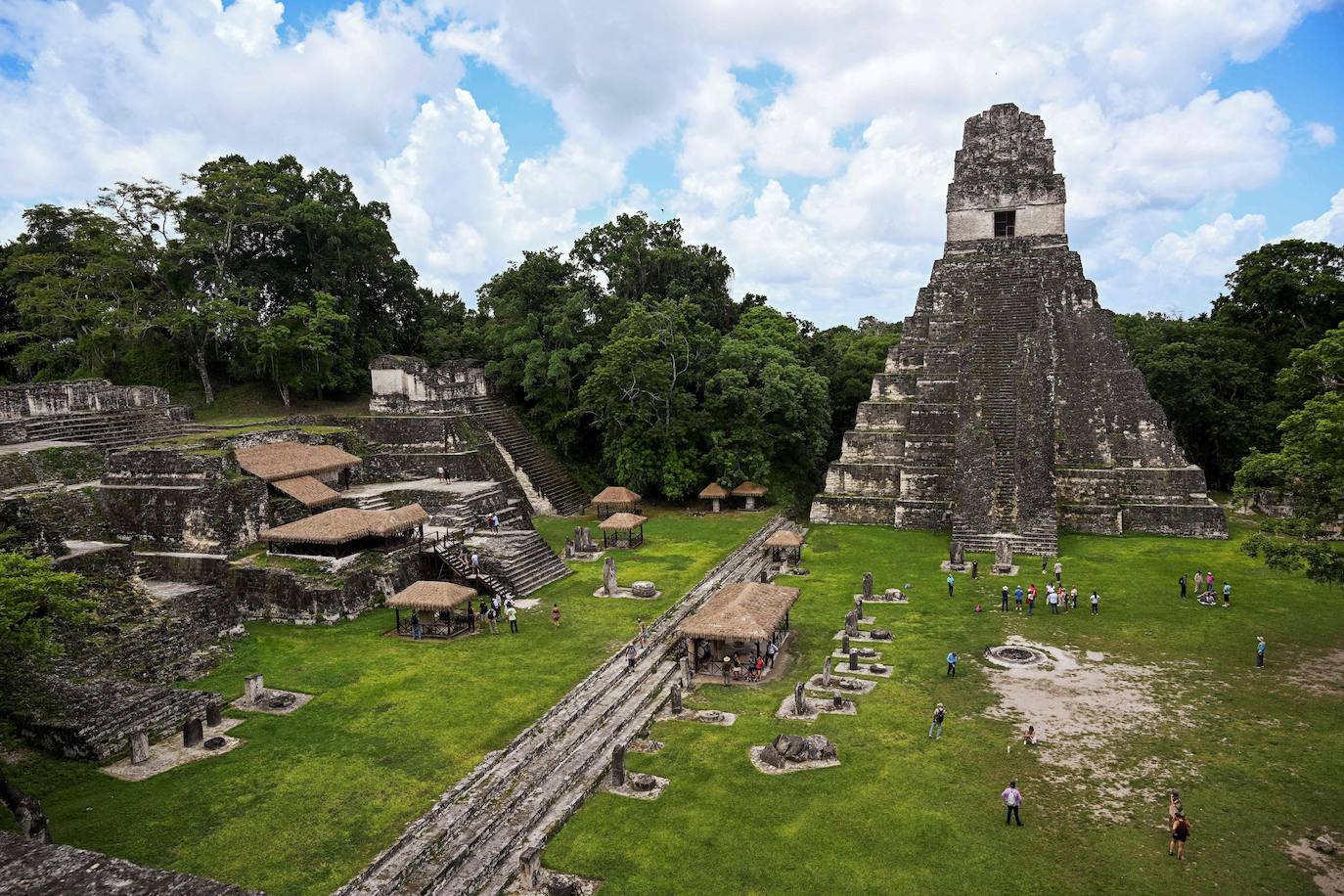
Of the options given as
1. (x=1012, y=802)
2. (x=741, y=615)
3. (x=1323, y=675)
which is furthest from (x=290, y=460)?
(x=1323, y=675)

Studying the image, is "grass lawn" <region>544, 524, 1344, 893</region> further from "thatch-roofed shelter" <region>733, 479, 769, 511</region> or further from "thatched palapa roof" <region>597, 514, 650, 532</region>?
"thatch-roofed shelter" <region>733, 479, 769, 511</region>

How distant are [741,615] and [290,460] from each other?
15.7m

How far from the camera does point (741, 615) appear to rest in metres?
17.3

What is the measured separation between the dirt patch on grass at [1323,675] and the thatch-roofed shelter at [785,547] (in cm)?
1285

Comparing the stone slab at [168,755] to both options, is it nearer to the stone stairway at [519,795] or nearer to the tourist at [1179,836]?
the stone stairway at [519,795]

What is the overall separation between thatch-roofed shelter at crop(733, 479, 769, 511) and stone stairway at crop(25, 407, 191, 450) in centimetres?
2142

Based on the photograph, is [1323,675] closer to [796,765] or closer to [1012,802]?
[1012,802]

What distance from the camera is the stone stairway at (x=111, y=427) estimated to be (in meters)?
25.5

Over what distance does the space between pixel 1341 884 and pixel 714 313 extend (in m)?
32.3

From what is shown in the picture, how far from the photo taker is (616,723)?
1515 centimetres

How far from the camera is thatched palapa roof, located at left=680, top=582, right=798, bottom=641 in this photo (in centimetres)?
1678

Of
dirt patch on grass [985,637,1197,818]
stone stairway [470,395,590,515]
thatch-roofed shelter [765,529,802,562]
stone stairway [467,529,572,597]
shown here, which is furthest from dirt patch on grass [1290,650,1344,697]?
stone stairway [470,395,590,515]

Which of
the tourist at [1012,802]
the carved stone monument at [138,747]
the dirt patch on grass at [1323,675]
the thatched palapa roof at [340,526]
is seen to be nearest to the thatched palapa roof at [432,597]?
the thatched palapa roof at [340,526]

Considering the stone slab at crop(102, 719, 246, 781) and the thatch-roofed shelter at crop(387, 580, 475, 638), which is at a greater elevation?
the thatch-roofed shelter at crop(387, 580, 475, 638)
